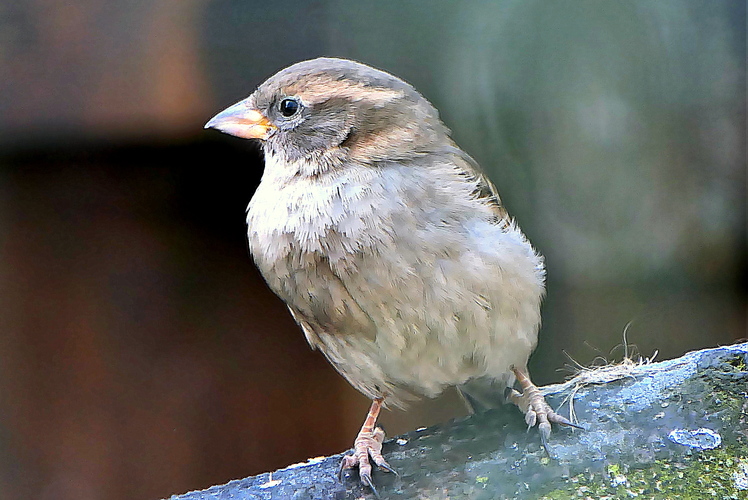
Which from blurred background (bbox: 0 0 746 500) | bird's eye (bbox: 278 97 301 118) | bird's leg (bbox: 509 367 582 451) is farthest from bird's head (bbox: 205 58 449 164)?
bird's leg (bbox: 509 367 582 451)

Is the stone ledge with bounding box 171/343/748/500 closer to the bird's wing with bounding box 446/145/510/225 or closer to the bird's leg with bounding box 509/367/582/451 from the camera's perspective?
the bird's leg with bounding box 509/367/582/451

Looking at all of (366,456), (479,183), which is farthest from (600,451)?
(479,183)

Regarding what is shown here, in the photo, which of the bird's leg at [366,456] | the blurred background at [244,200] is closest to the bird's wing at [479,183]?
the blurred background at [244,200]

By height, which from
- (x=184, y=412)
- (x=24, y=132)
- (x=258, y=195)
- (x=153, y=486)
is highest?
(x=24, y=132)

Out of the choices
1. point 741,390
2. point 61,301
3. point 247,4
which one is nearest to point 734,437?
point 741,390

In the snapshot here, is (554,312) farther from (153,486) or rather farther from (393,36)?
(153,486)

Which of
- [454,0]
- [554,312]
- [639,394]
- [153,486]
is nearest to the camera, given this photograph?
[639,394]

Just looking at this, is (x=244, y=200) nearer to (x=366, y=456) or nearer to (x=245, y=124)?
(x=245, y=124)

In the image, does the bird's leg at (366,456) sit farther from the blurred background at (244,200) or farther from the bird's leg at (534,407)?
the blurred background at (244,200)
